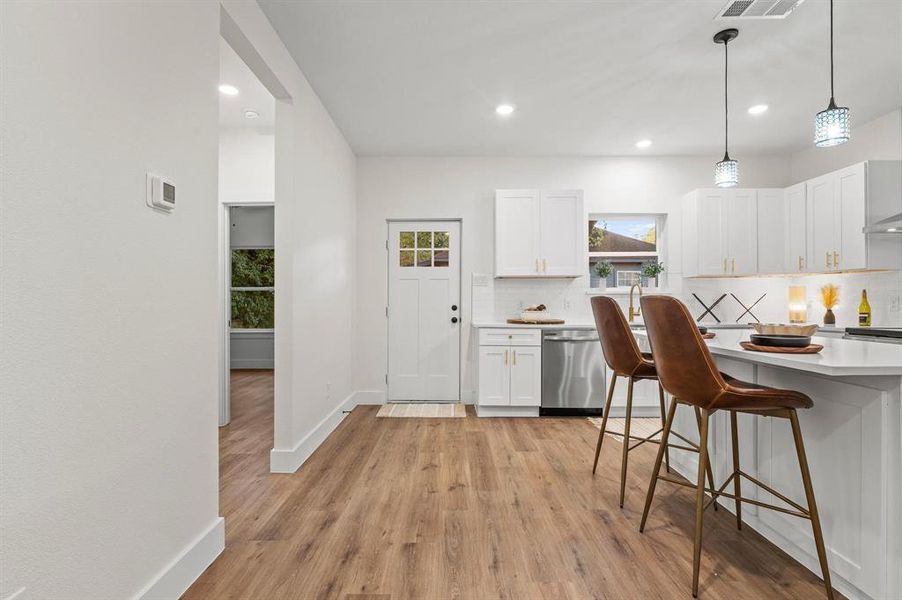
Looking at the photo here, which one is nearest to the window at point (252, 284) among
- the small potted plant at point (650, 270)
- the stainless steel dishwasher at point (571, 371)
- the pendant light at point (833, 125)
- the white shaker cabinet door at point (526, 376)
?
the white shaker cabinet door at point (526, 376)

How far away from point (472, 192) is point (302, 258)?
2435 millimetres

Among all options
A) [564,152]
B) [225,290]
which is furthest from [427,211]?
[225,290]

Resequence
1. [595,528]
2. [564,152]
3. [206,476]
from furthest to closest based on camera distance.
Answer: [564,152], [595,528], [206,476]

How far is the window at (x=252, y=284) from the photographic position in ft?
23.1

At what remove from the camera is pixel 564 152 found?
488cm

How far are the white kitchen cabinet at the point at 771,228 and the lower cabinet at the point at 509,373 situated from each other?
99.7 inches

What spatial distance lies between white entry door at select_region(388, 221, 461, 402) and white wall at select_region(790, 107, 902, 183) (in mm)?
3841

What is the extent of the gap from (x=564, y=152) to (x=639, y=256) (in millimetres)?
1458

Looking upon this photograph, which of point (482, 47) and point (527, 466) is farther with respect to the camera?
point (527, 466)

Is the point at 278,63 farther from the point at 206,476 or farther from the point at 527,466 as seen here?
the point at 527,466

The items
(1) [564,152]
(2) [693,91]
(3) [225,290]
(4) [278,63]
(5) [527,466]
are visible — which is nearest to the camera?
(4) [278,63]

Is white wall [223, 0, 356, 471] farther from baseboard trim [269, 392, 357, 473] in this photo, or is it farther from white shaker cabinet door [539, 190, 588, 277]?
white shaker cabinet door [539, 190, 588, 277]

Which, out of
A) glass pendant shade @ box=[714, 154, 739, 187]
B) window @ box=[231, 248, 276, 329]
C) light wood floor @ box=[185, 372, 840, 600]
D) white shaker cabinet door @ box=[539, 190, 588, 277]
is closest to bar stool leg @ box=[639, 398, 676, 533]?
light wood floor @ box=[185, 372, 840, 600]

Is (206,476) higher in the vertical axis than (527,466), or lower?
higher
